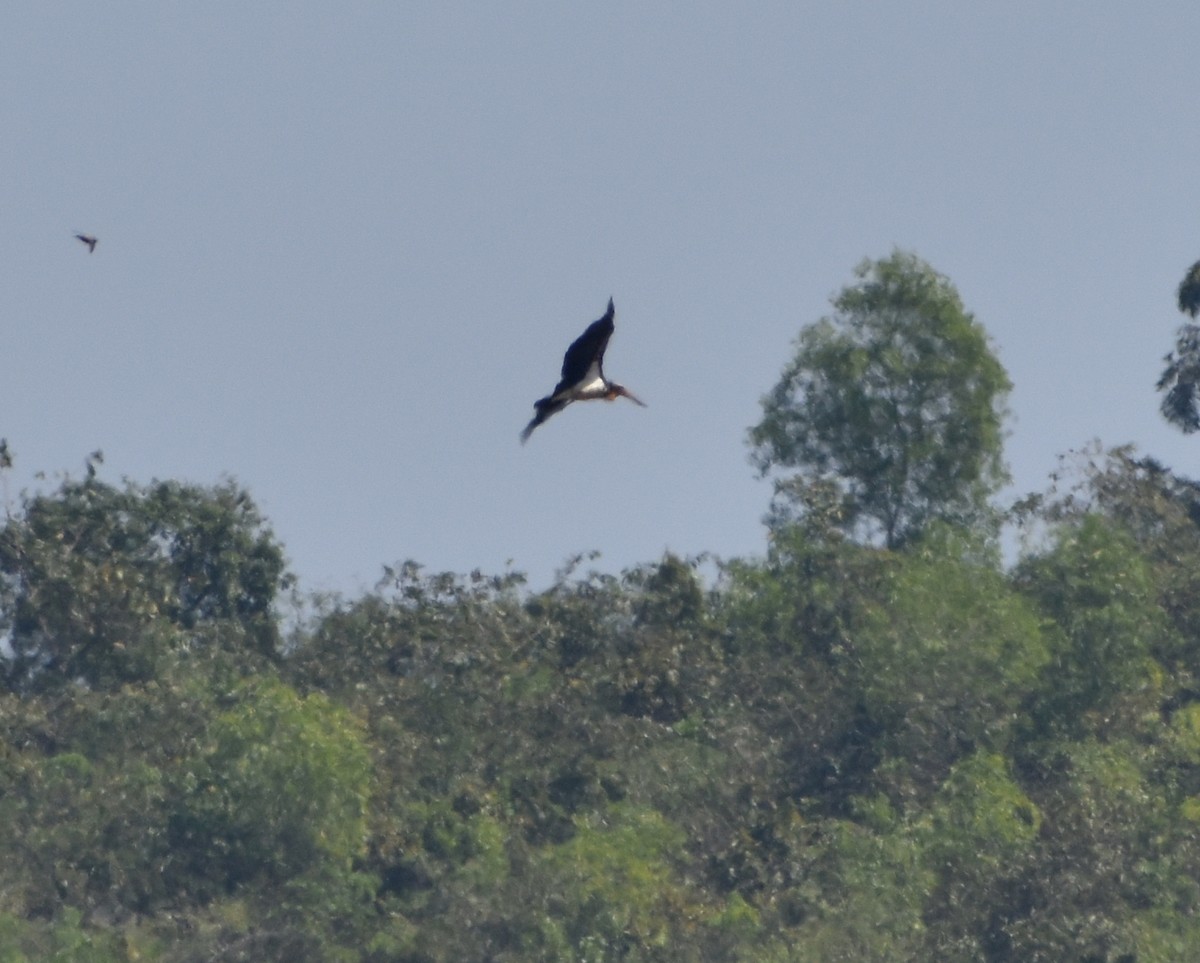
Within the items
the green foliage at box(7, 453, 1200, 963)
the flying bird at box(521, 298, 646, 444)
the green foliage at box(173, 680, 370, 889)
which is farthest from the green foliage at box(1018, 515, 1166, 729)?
the flying bird at box(521, 298, 646, 444)

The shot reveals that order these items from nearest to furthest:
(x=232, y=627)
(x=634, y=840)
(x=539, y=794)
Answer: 1. (x=634, y=840)
2. (x=539, y=794)
3. (x=232, y=627)

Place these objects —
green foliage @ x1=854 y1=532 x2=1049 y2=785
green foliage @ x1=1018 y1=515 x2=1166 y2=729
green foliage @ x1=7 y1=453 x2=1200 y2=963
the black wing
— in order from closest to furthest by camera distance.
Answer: the black wing < green foliage @ x1=7 y1=453 x2=1200 y2=963 < green foliage @ x1=854 y1=532 x2=1049 y2=785 < green foliage @ x1=1018 y1=515 x2=1166 y2=729

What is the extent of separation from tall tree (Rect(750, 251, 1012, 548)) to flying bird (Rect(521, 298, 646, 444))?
1637cm

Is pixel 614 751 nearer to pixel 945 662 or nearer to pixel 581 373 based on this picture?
pixel 945 662

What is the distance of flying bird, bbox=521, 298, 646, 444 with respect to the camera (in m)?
14.9

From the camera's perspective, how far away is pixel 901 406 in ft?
105

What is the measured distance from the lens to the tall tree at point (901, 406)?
31891mm

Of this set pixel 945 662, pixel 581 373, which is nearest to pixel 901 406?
pixel 945 662

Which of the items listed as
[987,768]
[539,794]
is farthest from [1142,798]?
[539,794]

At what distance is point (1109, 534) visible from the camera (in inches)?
1177

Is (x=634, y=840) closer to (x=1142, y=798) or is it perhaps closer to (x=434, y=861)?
(x=434, y=861)

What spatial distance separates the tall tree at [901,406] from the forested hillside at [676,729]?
0.04 m

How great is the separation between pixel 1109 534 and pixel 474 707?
7.01 meters

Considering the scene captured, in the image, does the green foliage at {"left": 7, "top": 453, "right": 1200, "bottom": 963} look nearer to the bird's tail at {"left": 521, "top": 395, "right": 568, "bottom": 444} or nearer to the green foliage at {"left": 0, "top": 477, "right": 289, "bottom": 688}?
the green foliage at {"left": 0, "top": 477, "right": 289, "bottom": 688}
